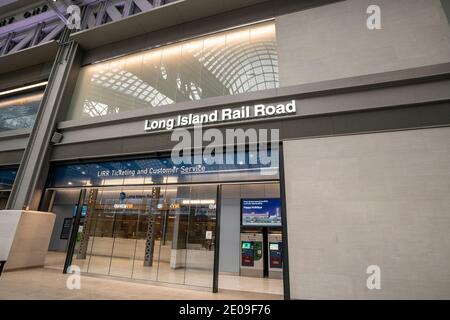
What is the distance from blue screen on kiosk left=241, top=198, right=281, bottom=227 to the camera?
→ 923 cm

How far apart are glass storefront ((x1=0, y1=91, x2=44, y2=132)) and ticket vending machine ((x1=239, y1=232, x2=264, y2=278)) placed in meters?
10.4

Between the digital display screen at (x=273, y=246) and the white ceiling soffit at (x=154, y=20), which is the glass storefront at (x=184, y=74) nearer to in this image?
the white ceiling soffit at (x=154, y=20)

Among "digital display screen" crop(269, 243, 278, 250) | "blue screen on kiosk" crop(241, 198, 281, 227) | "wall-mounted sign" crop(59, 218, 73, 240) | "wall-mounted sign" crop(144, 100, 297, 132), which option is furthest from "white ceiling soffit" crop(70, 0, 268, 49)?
"wall-mounted sign" crop(59, 218, 73, 240)

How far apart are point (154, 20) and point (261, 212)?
837 centimetres

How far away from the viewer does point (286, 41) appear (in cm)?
689

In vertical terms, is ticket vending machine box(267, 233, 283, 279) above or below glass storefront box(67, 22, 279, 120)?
below

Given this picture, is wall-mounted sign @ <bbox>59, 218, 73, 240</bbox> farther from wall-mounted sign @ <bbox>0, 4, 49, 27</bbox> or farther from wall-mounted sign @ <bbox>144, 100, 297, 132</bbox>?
wall-mounted sign @ <bbox>144, 100, 297, 132</bbox>

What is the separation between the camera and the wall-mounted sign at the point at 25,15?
1050cm

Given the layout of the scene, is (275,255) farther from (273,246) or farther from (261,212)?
(261,212)

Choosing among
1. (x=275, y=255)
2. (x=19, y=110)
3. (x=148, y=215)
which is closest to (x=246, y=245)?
(x=275, y=255)

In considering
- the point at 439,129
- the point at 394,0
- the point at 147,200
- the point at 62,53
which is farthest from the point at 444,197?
the point at 62,53

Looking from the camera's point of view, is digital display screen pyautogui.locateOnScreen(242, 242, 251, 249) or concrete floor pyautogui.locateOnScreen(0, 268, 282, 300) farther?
digital display screen pyautogui.locateOnScreen(242, 242, 251, 249)

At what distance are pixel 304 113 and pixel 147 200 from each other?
18.9 feet

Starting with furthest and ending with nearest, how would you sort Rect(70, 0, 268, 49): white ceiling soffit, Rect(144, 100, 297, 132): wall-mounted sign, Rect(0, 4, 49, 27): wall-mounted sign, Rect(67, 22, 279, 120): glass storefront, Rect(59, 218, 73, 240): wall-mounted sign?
Rect(59, 218, 73, 240): wall-mounted sign
Rect(0, 4, 49, 27): wall-mounted sign
Rect(70, 0, 268, 49): white ceiling soffit
Rect(67, 22, 279, 120): glass storefront
Rect(144, 100, 297, 132): wall-mounted sign
